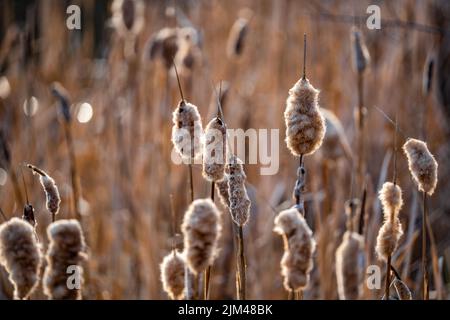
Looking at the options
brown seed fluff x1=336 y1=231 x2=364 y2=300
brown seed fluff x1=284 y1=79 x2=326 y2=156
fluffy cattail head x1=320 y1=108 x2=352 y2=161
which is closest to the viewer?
brown seed fluff x1=284 y1=79 x2=326 y2=156

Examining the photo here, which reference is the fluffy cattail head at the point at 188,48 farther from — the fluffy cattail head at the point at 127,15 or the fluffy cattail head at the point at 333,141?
the fluffy cattail head at the point at 333,141

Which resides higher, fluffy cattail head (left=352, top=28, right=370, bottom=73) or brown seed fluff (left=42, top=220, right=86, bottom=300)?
fluffy cattail head (left=352, top=28, right=370, bottom=73)

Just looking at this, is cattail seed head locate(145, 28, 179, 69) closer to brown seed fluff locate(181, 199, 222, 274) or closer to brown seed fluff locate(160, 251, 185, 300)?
brown seed fluff locate(160, 251, 185, 300)

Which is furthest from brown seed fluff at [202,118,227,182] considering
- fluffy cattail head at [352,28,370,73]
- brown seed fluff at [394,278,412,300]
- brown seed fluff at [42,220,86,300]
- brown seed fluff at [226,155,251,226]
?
fluffy cattail head at [352,28,370,73]

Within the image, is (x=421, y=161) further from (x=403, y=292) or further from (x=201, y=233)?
(x=201, y=233)

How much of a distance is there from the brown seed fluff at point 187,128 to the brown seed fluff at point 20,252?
231 mm

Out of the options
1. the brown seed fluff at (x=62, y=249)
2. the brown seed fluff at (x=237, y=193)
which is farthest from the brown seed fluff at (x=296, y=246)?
the brown seed fluff at (x=62, y=249)

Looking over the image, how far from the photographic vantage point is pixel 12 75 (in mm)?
2762

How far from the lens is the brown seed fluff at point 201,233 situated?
2.75ft

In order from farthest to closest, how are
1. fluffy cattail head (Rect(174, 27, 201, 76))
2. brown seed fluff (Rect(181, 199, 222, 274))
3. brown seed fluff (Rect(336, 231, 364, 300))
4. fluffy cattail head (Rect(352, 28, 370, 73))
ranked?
fluffy cattail head (Rect(174, 27, 201, 76)), fluffy cattail head (Rect(352, 28, 370, 73)), brown seed fluff (Rect(336, 231, 364, 300)), brown seed fluff (Rect(181, 199, 222, 274))

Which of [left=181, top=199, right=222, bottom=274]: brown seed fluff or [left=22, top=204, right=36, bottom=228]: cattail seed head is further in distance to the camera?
[left=22, top=204, right=36, bottom=228]: cattail seed head

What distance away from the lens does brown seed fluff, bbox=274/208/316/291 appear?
0.90 m

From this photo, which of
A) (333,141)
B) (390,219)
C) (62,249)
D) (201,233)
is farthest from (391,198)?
(333,141)
